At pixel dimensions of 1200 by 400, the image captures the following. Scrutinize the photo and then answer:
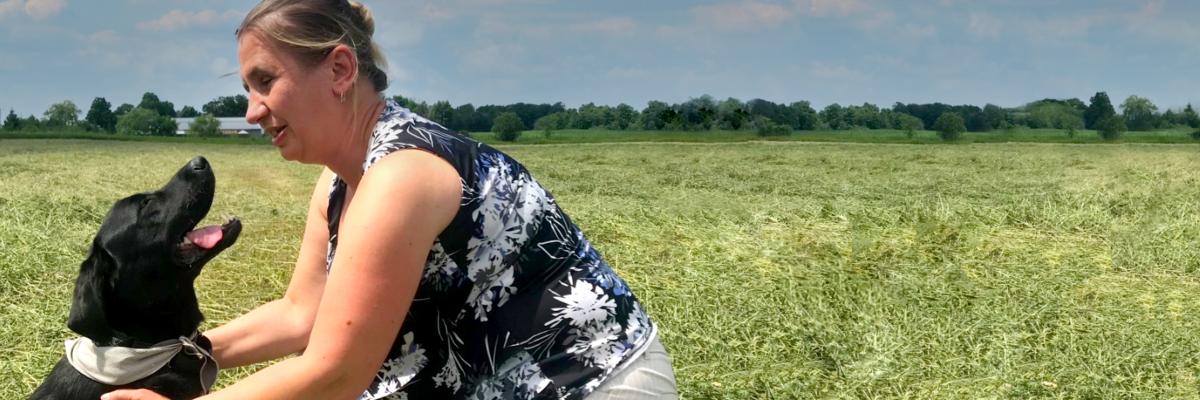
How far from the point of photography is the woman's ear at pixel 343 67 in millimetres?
2033

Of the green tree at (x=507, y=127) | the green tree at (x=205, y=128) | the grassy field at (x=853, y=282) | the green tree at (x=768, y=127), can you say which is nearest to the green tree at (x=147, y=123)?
the green tree at (x=205, y=128)

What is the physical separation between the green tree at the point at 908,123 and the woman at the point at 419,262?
2040 cm

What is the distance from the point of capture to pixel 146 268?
244 centimetres

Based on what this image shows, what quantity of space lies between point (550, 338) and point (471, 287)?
8.1 inches

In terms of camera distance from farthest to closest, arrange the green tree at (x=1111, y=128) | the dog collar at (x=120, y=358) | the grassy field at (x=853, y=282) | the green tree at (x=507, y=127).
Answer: the green tree at (x=507, y=127) < the green tree at (x=1111, y=128) < the grassy field at (x=853, y=282) < the dog collar at (x=120, y=358)

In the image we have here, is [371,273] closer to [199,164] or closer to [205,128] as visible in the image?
[199,164]

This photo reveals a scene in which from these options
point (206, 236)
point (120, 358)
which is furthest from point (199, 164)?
point (120, 358)

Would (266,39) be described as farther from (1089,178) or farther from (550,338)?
(1089,178)

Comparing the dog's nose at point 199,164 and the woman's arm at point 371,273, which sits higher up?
the dog's nose at point 199,164

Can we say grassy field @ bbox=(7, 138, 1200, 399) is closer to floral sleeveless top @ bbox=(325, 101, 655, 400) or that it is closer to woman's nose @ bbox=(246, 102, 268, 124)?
floral sleeveless top @ bbox=(325, 101, 655, 400)

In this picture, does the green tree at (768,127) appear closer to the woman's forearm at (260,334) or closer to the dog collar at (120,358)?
the woman's forearm at (260,334)

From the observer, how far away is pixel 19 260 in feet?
19.1

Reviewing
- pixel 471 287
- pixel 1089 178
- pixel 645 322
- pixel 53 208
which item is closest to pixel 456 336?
pixel 471 287

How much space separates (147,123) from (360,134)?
3502 cm
